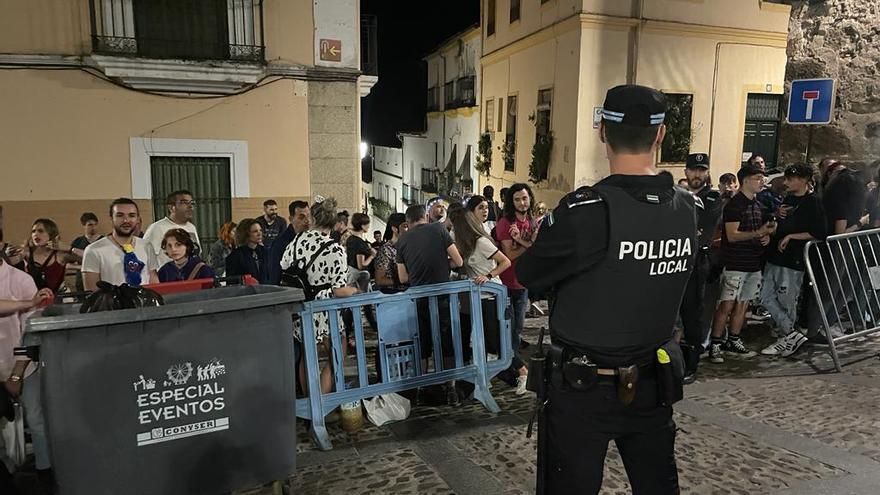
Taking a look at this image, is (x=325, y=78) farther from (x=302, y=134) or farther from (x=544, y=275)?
(x=544, y=275)

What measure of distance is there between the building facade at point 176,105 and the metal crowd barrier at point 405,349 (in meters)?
6.80

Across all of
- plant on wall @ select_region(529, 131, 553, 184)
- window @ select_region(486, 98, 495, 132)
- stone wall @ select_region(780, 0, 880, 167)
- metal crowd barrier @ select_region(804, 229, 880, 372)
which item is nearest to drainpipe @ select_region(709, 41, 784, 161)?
plant on wall @ select_region(529, 131, 553, 184)

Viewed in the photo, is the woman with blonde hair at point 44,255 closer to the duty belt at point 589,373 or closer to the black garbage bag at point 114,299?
the black garbage bag at point 114,299

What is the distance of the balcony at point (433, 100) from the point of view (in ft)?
92.4

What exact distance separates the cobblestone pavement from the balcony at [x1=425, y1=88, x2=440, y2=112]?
951 inches

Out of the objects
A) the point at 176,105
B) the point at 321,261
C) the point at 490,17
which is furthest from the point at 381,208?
the point at 321,261

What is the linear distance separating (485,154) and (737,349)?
1605 centimetres

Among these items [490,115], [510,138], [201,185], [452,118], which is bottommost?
[201,185]

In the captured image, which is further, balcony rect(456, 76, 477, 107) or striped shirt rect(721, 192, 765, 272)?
balcony rect(456, 76, 477, 107)

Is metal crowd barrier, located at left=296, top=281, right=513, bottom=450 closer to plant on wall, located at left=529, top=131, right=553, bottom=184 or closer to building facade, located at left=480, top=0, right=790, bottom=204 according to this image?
building facade, located at left=480, top=0, right=790, bottom=204

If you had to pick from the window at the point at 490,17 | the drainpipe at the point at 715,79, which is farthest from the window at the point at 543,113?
the window at the point at 490,17

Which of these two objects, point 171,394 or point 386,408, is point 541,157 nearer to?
point 386,408

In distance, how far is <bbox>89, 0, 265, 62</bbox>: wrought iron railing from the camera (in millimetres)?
9531

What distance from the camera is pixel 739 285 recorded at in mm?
6055
